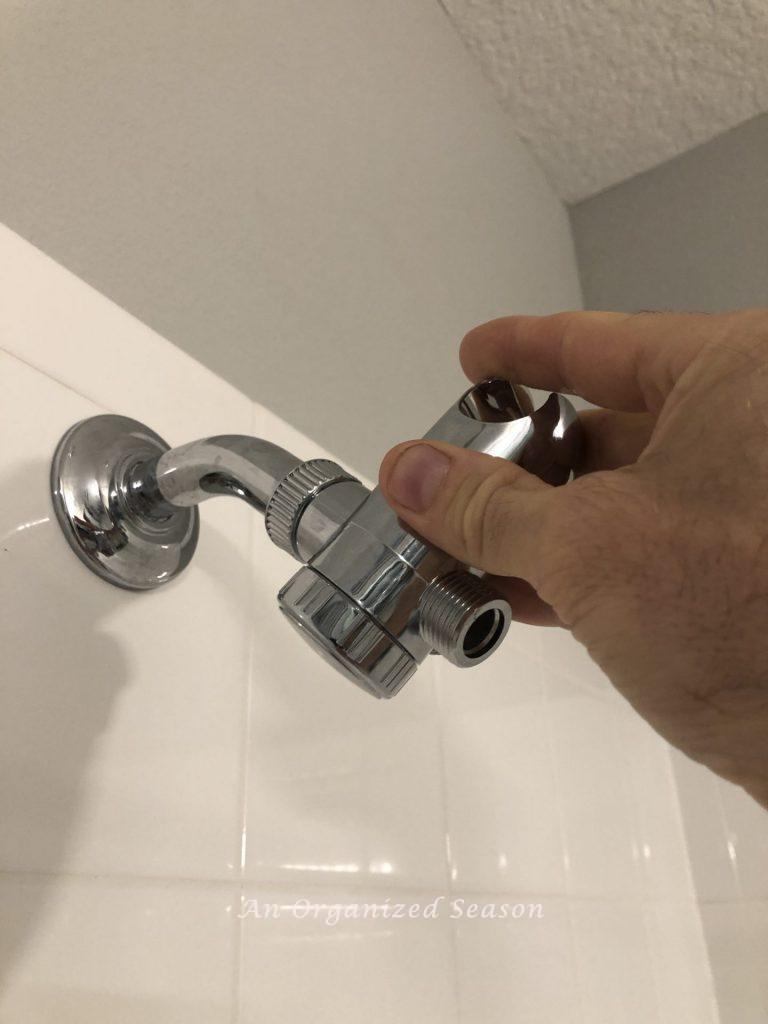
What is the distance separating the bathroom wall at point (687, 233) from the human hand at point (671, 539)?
836mm

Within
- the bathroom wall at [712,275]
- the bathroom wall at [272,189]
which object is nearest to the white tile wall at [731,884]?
the bathroom wall at [712,275]

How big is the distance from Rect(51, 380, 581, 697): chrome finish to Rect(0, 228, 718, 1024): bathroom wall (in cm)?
2

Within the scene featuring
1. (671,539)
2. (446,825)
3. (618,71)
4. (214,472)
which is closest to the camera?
(671,539)

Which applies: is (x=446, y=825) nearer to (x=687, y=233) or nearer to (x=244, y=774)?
(x=244, y=774)

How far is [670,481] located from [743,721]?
0.09m

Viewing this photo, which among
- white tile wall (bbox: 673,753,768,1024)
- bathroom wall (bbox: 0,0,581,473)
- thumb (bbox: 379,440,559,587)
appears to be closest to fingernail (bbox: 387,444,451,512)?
thumb (bbox: 379,440,559,587)

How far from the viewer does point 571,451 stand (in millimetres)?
387

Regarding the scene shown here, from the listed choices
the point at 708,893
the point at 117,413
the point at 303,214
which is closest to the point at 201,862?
the point at 117,413

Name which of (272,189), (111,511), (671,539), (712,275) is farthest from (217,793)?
(712,275)

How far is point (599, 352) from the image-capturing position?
40cm

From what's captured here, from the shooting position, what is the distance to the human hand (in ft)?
0.91

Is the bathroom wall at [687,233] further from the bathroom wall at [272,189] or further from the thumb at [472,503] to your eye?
the thumb at [472,503]

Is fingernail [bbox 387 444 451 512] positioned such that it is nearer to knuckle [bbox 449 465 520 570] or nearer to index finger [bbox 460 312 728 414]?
knuckle [bbox 449 465 520 570]

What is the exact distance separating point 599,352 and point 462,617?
0.55ft
